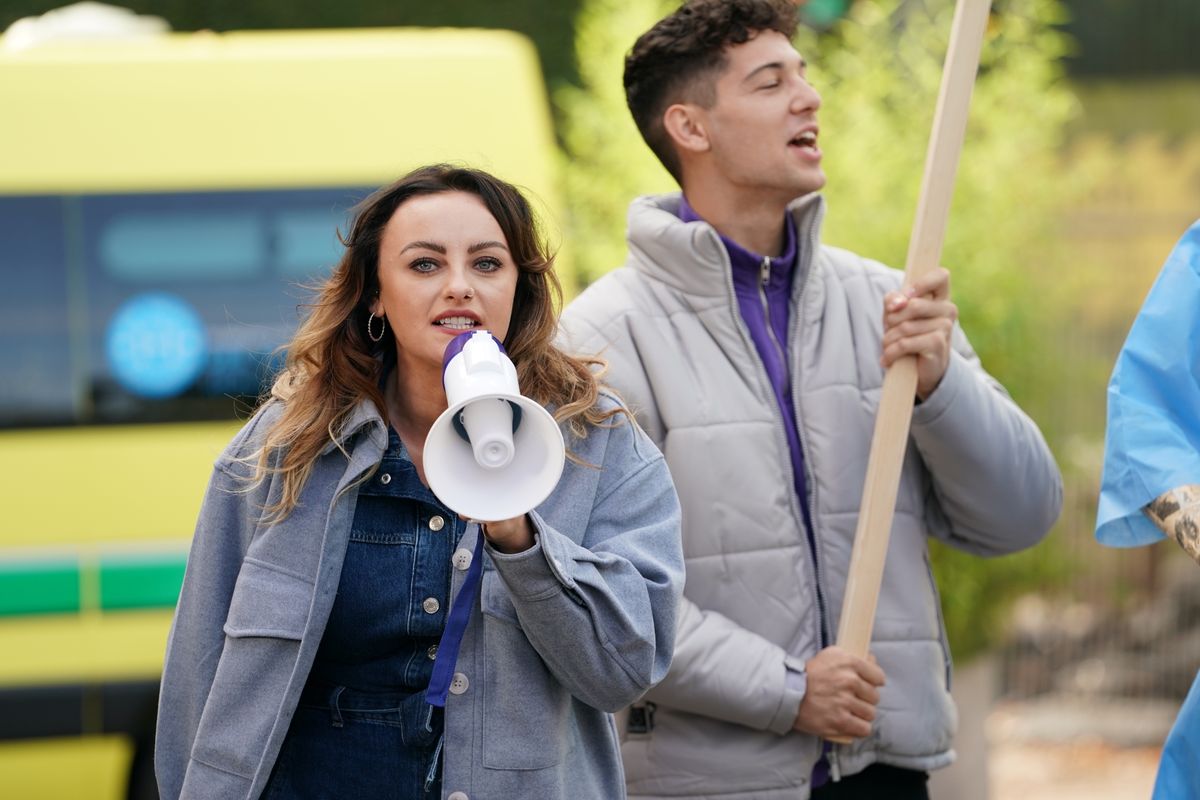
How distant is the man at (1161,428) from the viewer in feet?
8.54

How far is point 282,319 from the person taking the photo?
556 cm

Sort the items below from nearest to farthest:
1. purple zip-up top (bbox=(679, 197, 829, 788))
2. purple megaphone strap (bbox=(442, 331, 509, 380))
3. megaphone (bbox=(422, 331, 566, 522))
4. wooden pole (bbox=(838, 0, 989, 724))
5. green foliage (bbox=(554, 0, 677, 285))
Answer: megaphone (bbox=(422, 331, 566, 522)) → purple megaphone strap (bbox=(442, 331, 509, 380)) → wooden pole (bbox=(838, 0, 989, 724)) → purple zip-up top (bbox=(679, 197, 829, 788)) → green foliage (bbox=(554, 0, 677, 285))

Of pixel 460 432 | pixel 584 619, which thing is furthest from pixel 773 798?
pixel 460 432

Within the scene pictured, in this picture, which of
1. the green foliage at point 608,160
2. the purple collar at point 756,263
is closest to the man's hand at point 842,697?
the purple collar at point 756,263

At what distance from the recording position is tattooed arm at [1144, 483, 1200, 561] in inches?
98.1

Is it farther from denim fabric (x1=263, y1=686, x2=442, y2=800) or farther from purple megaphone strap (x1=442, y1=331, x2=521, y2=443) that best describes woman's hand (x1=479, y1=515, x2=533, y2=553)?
denim fabric (x1=263, y1=686, x2=442, y2=800)

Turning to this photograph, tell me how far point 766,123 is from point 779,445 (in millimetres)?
599

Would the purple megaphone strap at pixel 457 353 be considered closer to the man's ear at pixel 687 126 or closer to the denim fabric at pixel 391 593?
the denim fabric at pixel 391 593

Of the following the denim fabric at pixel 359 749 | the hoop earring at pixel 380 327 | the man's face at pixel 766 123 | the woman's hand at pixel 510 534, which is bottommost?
the denim fabric at pixel 359 749

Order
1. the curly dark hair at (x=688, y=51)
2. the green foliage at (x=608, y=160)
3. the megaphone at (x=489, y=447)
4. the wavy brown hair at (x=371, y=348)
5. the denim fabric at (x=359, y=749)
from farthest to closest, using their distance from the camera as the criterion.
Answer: the green foliage at (x=608, y=160), the curly dark hair at (x=688, y=51), the wavy brown hair at (x=371, y=348), the denim fabric at (x=359, y=749), the megaphone at (x=489, y=447)

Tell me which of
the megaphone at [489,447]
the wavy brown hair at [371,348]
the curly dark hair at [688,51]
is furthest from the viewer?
the curly dark hair at [688,51]

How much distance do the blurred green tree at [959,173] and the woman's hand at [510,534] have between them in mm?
3726

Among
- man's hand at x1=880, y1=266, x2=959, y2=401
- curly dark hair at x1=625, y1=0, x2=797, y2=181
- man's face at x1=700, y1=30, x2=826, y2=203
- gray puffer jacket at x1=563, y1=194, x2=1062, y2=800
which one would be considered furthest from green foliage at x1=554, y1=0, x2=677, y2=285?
man's hand at x1=880, y1=266, x2=959, y2=401

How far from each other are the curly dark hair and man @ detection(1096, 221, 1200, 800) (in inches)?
35.5
